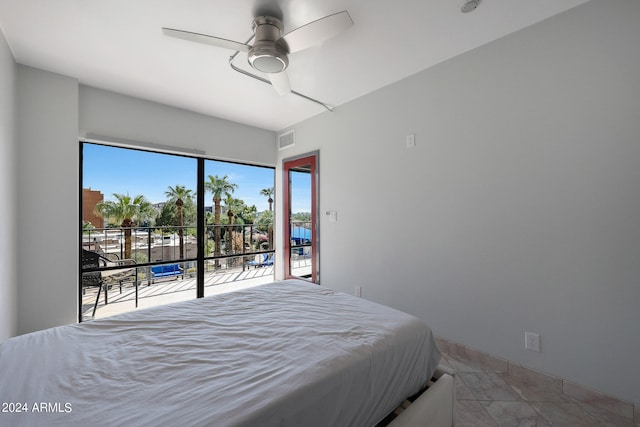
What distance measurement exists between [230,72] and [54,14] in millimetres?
1198

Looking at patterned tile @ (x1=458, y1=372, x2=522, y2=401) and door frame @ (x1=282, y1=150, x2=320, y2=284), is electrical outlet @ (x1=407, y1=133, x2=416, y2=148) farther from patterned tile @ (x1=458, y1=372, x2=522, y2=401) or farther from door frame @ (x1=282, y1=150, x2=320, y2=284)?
patterned tile @ (x1=458, y1=372, x2=522, y2=401)

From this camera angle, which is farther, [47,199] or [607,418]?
[47,199]

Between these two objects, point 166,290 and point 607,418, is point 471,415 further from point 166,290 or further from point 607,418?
point 166,290

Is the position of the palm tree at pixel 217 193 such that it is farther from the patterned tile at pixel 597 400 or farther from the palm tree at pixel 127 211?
the patterned tile at pixel 597 400

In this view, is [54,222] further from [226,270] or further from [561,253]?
[561,253]

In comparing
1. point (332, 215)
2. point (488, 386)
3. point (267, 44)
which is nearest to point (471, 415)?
point (488, 386)

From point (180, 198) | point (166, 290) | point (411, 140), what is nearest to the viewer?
point (411, 140)

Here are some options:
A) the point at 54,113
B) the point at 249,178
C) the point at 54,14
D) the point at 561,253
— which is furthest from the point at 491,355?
the point at 54,113

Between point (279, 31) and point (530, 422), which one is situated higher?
point (279, 31)

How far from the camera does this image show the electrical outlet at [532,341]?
1844mm

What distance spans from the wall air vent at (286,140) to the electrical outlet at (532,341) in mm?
3448

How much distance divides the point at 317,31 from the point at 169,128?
2.48 meters

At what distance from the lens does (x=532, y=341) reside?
1866 millimetres

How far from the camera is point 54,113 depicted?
247cm
